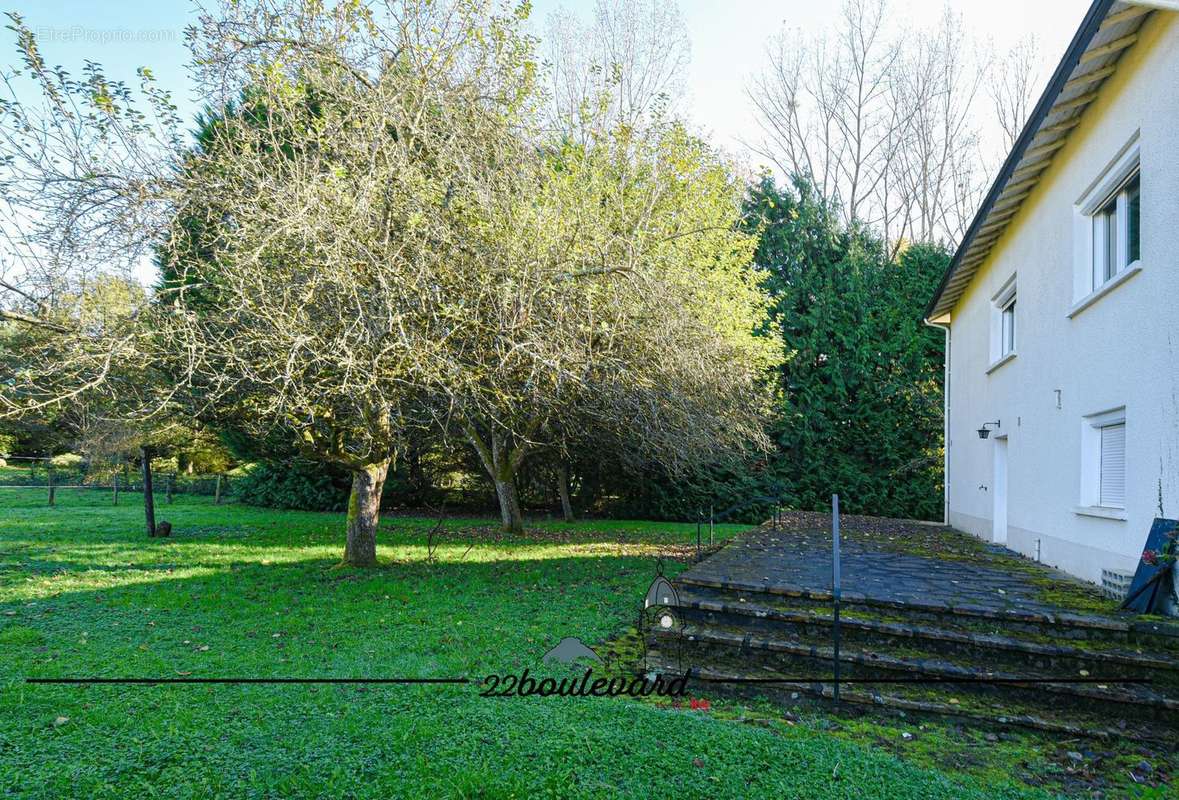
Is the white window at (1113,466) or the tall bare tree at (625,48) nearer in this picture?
the white window at (1113,466)

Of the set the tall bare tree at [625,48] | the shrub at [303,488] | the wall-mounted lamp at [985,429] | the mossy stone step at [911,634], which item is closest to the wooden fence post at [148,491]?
the shrub at [303,488]

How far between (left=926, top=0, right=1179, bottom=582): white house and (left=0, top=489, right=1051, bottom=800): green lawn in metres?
3.95

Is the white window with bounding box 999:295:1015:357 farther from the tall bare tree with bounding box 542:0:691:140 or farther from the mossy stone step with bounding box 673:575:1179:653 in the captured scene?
the mossy stone step with bounding box 673:575:1179:653

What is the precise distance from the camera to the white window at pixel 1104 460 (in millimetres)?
6605

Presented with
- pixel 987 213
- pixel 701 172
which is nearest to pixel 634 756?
pixel 987 213

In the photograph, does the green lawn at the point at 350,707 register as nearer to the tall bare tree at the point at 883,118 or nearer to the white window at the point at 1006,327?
the white window at the point at 1006,327

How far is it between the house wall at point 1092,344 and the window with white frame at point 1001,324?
12 cm

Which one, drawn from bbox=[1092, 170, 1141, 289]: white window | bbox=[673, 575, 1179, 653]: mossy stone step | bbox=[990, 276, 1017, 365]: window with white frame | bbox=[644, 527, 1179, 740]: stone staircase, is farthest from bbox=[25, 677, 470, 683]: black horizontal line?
bbox=[990, 276, 1017, 365]: window with white frame

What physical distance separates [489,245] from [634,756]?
5.16 metres

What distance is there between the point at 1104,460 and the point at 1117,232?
2.31m

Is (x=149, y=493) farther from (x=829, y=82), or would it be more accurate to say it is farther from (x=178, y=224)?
(x=829, y=82)

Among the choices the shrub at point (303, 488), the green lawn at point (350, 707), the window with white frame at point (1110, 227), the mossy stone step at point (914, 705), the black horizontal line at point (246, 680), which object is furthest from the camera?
the shrub at point (303, 488)

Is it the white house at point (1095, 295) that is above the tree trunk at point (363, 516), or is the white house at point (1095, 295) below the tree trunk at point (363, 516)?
above

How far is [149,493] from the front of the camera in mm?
12477
